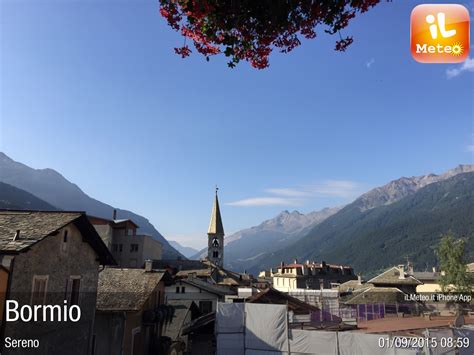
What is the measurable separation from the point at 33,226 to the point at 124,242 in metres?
56.7

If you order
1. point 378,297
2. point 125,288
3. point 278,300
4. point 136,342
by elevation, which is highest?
point 125,288

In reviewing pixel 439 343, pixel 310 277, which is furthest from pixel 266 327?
pixel 310 277

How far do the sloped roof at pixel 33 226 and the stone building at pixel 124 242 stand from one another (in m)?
51.0

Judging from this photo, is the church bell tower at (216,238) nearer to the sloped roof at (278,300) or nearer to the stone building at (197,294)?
the stone building at (197,294)

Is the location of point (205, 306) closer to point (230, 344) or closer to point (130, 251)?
point (230, 344)

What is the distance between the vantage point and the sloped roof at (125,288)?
21.9 m

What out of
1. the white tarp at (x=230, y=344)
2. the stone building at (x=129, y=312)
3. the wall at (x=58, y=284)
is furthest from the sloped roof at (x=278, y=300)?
the wall at (x=58, y=284)

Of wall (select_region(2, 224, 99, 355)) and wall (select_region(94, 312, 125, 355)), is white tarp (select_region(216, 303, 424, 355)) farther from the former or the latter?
wall (select_region(2, 224, 99, 355))

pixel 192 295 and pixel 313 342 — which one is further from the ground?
pixel 192 295

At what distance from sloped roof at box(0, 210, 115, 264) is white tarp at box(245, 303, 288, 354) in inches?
342

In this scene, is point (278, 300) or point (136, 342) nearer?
point (136, 342)

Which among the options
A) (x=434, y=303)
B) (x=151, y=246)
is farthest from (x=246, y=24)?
(x=151, y=246)

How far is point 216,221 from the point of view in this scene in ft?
375

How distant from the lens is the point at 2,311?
12.1 metres
